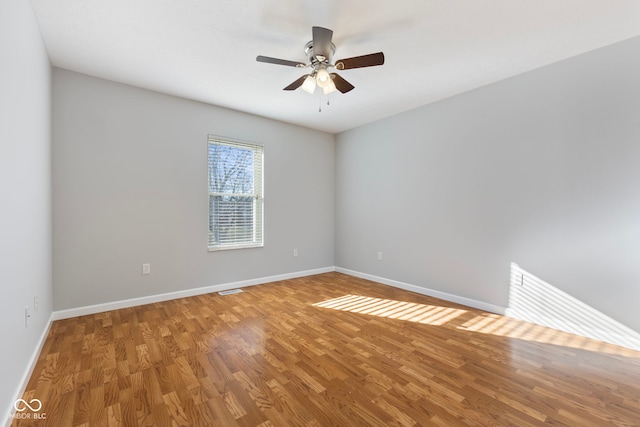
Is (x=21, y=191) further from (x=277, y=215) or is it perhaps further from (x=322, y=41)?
(x=277, y=215)

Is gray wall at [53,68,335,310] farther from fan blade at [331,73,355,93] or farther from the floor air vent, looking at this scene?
fan blade at [331,73,355,93]

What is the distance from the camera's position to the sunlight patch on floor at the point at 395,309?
2918 mm

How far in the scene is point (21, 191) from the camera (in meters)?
1.75

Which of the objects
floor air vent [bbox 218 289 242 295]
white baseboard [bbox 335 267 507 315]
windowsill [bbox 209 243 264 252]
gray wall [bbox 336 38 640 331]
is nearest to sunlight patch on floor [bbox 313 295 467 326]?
white baseboard [bbox 335 267 507 315]

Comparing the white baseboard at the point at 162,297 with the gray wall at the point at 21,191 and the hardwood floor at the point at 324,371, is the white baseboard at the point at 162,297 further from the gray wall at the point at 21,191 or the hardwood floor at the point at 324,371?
the gray wall at the point at 21,191

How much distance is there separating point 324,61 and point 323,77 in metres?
0.12

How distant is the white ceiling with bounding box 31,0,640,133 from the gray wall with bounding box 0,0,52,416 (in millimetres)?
466

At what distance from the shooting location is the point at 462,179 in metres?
3.40

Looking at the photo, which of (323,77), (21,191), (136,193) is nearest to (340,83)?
(323,77)

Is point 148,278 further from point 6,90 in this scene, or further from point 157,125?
point 6,90

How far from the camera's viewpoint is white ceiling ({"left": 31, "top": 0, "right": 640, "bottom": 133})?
197cm

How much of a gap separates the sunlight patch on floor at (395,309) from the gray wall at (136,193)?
146 centimetres
